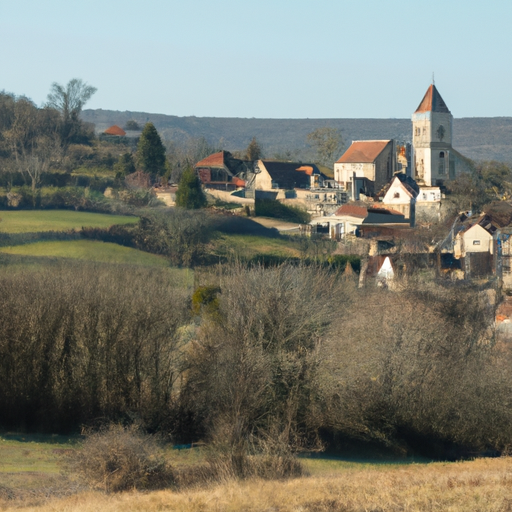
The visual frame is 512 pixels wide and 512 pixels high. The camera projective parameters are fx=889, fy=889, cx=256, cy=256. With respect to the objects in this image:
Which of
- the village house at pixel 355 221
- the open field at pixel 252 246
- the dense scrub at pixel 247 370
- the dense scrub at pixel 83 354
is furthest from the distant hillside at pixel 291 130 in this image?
the dense scrub at pixel 83 354

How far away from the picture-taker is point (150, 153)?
61562mm

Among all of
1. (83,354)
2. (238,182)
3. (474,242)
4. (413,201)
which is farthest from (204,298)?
(238,182)

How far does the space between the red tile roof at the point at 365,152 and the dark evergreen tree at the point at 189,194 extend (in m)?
15.1

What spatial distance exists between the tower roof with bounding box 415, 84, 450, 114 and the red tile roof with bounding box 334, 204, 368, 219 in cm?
1213

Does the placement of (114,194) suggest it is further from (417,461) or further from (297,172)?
(417,461)

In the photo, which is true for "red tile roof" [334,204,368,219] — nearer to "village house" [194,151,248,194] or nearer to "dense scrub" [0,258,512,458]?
"village house" [194,151,248,194]

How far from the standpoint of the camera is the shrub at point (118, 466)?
15.9m

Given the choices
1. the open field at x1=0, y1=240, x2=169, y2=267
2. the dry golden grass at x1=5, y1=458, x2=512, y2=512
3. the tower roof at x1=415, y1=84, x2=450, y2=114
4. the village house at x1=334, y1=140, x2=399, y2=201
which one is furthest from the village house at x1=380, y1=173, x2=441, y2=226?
the dry golden grass at x1=5, y1=458, x2=512, y2=512

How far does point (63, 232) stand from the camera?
43.2 meters

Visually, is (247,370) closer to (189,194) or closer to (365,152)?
(189,194)

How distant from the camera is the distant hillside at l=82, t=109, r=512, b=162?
149 metres

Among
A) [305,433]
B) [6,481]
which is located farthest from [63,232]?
[6,481]

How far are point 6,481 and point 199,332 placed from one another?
9461mm

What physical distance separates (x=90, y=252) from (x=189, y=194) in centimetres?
1199
